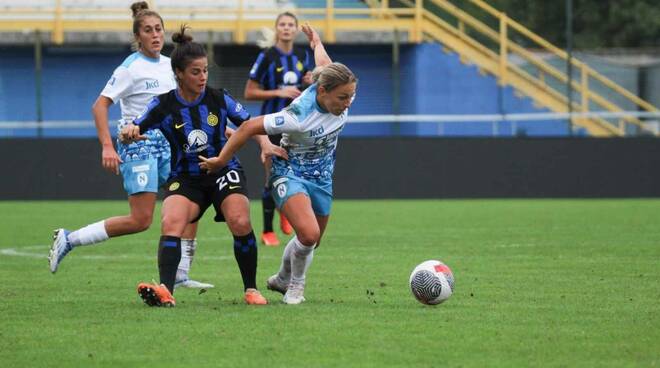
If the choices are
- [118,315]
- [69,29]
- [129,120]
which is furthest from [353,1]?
[118,315]

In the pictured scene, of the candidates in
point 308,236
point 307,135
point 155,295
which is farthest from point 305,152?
point 155,295

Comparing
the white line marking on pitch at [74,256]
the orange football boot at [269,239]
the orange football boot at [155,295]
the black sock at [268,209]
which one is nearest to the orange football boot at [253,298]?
the orange football boot at [155,295]

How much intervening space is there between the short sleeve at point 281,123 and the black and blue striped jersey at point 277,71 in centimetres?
532

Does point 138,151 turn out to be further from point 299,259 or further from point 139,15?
point 299,259

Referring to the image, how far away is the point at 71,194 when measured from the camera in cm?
2138

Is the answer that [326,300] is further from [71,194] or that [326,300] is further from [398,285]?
[71,194]

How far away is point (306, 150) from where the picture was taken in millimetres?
8430

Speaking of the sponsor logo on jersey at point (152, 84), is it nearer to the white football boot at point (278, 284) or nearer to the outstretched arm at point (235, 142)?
the outstretched arm at point (235, 142)

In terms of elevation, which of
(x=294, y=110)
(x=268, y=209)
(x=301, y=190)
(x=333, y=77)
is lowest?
(x=268, y=209)

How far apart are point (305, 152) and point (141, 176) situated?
1.20 m

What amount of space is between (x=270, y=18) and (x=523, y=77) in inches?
199

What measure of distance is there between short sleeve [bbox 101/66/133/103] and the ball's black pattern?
258 cm

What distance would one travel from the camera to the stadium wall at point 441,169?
69.6 feet

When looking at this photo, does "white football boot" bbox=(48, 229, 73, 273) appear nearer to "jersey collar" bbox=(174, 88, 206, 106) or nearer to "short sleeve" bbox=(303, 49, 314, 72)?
"jersey collar" bbox=(174, 88, 206, 106)
